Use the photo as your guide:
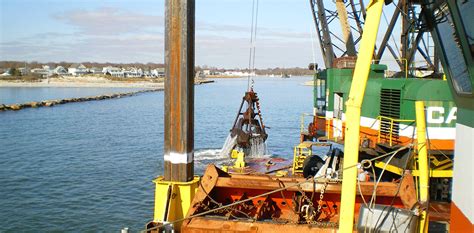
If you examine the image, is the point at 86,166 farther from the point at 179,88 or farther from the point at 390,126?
the point at 179,88

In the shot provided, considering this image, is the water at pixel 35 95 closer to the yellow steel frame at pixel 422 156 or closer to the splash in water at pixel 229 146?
the splash in water at pixel 229 146

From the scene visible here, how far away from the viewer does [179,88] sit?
8.72m

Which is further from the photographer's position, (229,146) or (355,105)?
(229,146)

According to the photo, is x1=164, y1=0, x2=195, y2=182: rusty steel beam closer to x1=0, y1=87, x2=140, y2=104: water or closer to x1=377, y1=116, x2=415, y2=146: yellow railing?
x1=377, y1=116, x2=415, y2=146: yellow railing

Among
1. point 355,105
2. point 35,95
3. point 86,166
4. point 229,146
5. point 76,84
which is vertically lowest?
point 86,166

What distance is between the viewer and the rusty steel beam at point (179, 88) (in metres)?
8.59

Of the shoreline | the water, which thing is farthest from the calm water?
the shoreline

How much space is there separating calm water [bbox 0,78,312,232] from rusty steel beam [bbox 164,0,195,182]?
10036 mm

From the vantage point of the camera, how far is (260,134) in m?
32.4

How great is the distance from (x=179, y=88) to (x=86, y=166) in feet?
77.3

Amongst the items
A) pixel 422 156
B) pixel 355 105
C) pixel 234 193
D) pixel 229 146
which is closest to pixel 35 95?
pixel 229 146

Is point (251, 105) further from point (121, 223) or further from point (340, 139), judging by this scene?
point (121, 223)

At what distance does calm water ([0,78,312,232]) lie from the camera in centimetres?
1916

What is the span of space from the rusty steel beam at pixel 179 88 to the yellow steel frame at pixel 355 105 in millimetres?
4694
